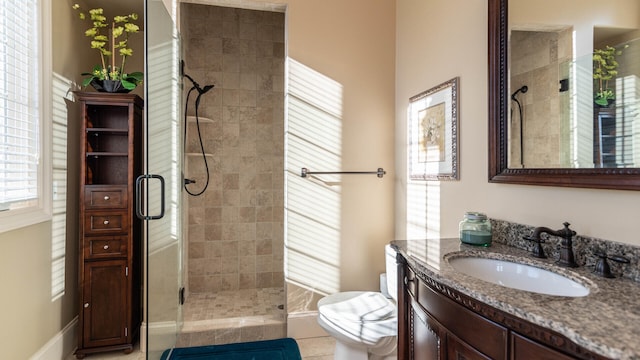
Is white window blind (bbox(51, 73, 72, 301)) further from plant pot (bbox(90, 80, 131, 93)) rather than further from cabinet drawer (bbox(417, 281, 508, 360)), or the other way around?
cabinet drawer (bbox(417, 281, 508, 360))

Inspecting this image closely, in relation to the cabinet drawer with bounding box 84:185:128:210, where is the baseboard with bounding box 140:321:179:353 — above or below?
below

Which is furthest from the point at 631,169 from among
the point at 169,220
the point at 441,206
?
the point at 169,220

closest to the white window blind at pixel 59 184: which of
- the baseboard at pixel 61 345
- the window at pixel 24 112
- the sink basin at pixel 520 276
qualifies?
the window at pixel 24 112

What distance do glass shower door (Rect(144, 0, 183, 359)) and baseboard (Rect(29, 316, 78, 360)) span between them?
0.69 m

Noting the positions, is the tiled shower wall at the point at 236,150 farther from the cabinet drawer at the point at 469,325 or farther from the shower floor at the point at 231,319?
the cabinet drawer at the point at 469,325

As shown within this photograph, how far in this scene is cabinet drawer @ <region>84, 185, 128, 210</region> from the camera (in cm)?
225

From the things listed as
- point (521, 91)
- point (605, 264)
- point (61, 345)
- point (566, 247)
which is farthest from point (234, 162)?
point (605, 264)

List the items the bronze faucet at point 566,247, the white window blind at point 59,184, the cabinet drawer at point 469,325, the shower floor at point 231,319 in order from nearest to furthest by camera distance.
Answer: the cabinet drawer at point 469,325
the bronze faucet at point 566,247
the white window blind at point 59,184
the shower floor at point 231,319

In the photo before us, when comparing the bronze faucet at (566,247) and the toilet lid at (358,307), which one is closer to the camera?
the bronze faucet at (566,247)

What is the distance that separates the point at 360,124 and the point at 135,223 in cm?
184

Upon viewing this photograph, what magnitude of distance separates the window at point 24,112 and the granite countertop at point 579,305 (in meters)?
2.07

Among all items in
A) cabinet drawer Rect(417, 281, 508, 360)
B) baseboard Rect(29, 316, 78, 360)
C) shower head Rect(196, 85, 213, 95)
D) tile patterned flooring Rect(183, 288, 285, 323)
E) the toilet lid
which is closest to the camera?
cabinet drawer Rect(417, 281, 508, 360)

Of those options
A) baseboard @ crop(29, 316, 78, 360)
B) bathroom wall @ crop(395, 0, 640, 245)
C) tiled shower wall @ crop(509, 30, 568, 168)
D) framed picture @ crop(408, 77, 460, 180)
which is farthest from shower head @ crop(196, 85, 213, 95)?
tiled shower wall @ crop(509, 30, 568, 168)

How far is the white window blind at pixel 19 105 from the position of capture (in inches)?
66.4
